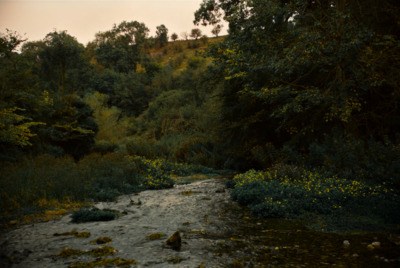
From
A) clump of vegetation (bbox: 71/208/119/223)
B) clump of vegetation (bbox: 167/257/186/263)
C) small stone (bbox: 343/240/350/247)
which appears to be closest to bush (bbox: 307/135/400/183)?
small stone (bbox: 343/240/350/247)

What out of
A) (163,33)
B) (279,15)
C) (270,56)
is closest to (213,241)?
(270,56)

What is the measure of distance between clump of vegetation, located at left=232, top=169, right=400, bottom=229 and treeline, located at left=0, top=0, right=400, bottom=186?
0.76 meters

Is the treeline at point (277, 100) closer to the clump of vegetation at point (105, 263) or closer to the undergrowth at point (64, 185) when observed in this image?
the undergrowth at point (64, 185)

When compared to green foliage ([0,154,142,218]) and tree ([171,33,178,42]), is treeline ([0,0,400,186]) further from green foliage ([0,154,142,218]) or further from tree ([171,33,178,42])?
tree ([171,33,178,42])

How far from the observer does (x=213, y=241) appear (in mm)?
5184

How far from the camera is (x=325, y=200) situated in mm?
6953

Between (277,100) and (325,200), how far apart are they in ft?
18.5

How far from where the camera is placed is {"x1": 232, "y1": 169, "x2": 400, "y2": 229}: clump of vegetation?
5961 mm

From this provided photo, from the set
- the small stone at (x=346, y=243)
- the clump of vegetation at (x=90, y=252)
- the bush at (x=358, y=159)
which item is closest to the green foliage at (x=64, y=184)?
the clump of vegetation at (x=90, y=252)

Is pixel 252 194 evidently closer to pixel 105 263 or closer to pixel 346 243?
pixel 346 243

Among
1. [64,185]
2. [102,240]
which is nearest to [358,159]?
[102,240]

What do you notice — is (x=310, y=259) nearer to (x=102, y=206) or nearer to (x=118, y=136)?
(x=102, y=206)

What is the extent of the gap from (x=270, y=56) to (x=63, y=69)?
35.8 meters

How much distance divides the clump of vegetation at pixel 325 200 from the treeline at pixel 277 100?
76cm
